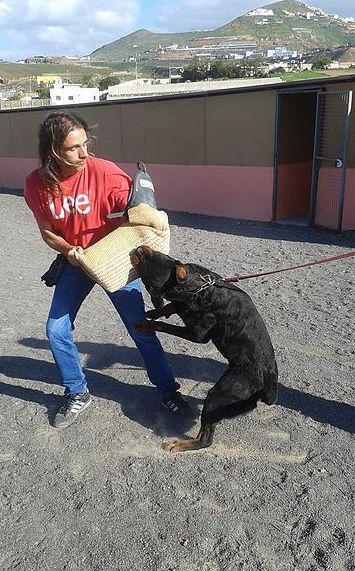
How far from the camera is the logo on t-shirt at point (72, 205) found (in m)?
3.07

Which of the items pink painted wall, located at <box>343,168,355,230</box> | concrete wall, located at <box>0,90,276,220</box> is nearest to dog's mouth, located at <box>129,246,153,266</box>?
pink painted wall, located at <box>343,168,355,230</box>

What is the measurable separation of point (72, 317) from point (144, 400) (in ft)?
2.82

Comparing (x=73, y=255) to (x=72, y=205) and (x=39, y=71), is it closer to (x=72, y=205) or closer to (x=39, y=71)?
(x=72, y=205)

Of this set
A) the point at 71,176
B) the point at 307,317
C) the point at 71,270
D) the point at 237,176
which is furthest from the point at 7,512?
the point at 237,176

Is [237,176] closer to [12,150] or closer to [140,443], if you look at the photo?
[140,443]

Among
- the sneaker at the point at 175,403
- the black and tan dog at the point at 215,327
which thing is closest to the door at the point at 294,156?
the sneaker at the point at 175,403

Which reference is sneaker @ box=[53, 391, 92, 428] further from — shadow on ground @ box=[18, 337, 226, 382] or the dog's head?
the dog's head

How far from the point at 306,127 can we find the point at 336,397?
7.62 m

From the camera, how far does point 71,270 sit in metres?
3.32

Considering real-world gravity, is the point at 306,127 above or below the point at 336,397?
above

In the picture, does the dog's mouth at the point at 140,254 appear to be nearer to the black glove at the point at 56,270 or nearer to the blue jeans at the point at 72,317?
the blue jeans at the point at 72,317

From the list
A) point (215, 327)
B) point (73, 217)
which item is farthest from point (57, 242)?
point (215, 327)

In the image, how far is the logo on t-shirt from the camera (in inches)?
121

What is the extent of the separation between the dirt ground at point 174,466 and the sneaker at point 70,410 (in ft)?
0.17
